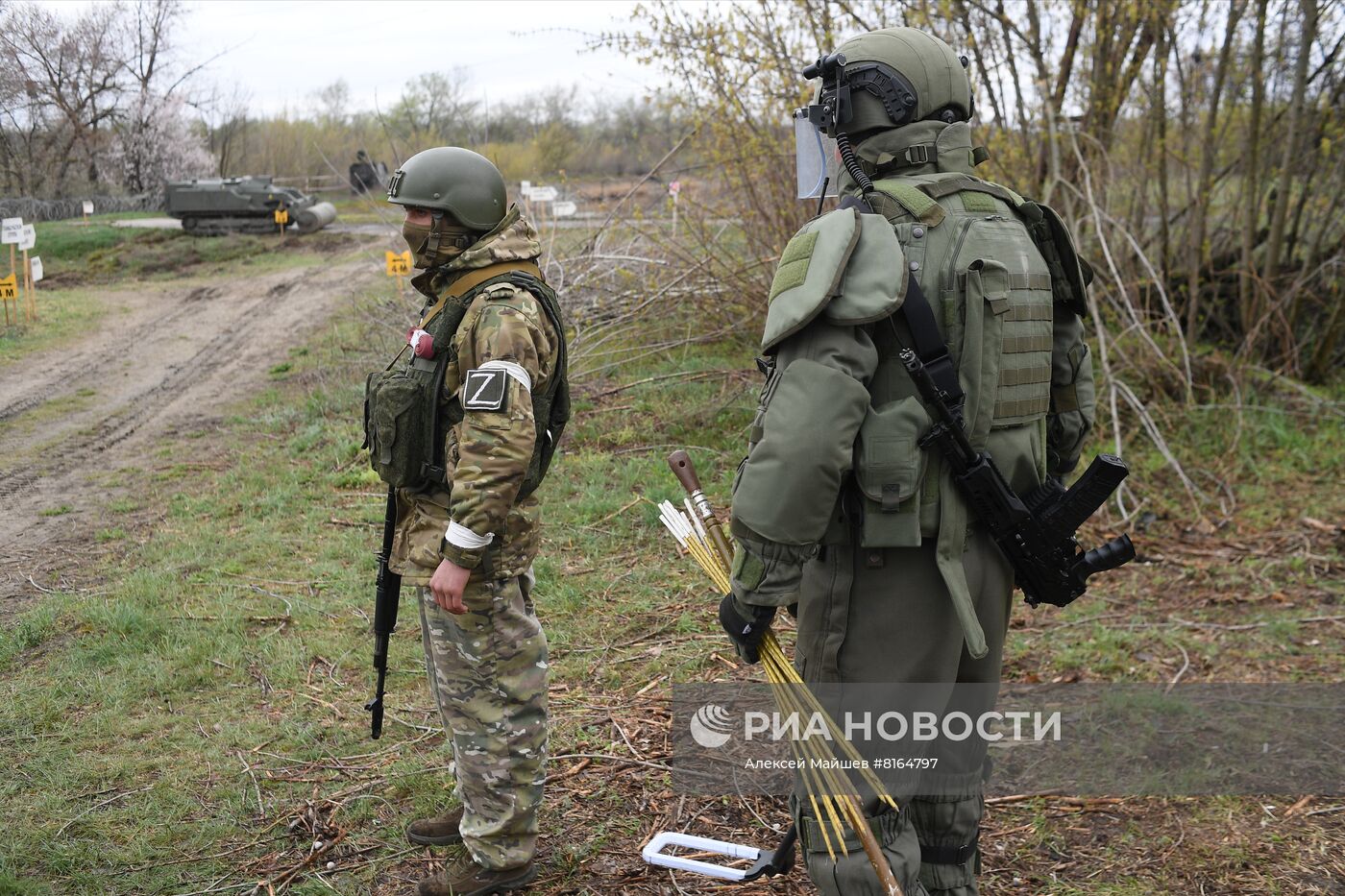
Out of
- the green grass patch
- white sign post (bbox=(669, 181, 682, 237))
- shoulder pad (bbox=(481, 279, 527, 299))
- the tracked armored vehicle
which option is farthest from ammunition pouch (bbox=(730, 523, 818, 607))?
the tracked armored vehicle

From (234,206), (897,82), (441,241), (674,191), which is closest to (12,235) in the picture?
(674,191)

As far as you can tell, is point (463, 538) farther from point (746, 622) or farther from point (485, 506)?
point (746, 622)

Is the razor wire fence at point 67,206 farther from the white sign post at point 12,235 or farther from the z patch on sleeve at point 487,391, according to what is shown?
the z patch on sleeve at point 487,391

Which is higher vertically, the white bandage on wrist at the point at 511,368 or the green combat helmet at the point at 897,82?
the green combat helmet at the point at 897,82

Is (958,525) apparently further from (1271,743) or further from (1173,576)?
(1173,576)

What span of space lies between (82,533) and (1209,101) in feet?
26.8

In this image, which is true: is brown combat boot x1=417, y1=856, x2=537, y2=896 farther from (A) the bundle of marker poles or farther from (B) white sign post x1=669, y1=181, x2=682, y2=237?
(B) white sign post x1=669, y1=181, x2=682, y2=237

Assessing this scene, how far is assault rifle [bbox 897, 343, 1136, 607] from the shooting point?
2.47m

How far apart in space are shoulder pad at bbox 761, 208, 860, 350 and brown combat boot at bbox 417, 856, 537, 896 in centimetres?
180

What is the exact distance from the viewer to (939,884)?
277cm

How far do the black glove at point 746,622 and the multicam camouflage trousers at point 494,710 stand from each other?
34.4 inches

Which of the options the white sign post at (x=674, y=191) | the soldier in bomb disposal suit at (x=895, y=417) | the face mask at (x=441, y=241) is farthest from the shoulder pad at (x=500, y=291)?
the white sign post at (x=674, y=191)

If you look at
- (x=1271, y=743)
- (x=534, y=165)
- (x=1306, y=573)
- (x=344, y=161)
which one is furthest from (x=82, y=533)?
(x=344, y=161)

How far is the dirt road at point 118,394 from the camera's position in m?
6.80
